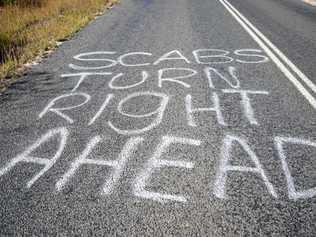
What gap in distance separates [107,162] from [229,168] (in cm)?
95

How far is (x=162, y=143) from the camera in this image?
3.65 metres

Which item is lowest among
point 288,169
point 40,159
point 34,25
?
point 34,25

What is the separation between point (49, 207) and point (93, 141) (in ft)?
3.29

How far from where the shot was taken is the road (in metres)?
2.70

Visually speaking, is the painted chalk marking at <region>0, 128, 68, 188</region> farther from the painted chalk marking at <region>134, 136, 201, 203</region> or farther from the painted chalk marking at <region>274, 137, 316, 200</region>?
the painted chalk marking at <region>274, 137, 316, 200</region>

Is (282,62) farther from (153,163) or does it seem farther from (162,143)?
(153,163)

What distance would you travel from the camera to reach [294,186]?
2963mm

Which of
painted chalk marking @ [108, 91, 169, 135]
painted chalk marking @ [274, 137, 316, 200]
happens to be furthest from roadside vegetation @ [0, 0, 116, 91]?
painted chalk marking @ [274, 137, 316, 200]

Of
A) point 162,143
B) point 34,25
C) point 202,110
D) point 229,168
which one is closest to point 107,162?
point 162,143

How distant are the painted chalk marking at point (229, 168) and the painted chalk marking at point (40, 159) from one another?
132 centimetres

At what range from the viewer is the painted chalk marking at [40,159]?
3.29 m

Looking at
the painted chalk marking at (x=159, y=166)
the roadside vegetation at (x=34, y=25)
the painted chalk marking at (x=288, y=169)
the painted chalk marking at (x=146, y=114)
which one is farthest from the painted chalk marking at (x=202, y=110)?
the roadside vegetation at (x=34, y=25)

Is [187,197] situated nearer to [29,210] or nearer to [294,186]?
[294,186]

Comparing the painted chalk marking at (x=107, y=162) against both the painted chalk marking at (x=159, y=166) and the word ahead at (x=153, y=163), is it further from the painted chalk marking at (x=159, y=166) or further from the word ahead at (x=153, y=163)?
the painted chalk marking at (x=159, y=166)
